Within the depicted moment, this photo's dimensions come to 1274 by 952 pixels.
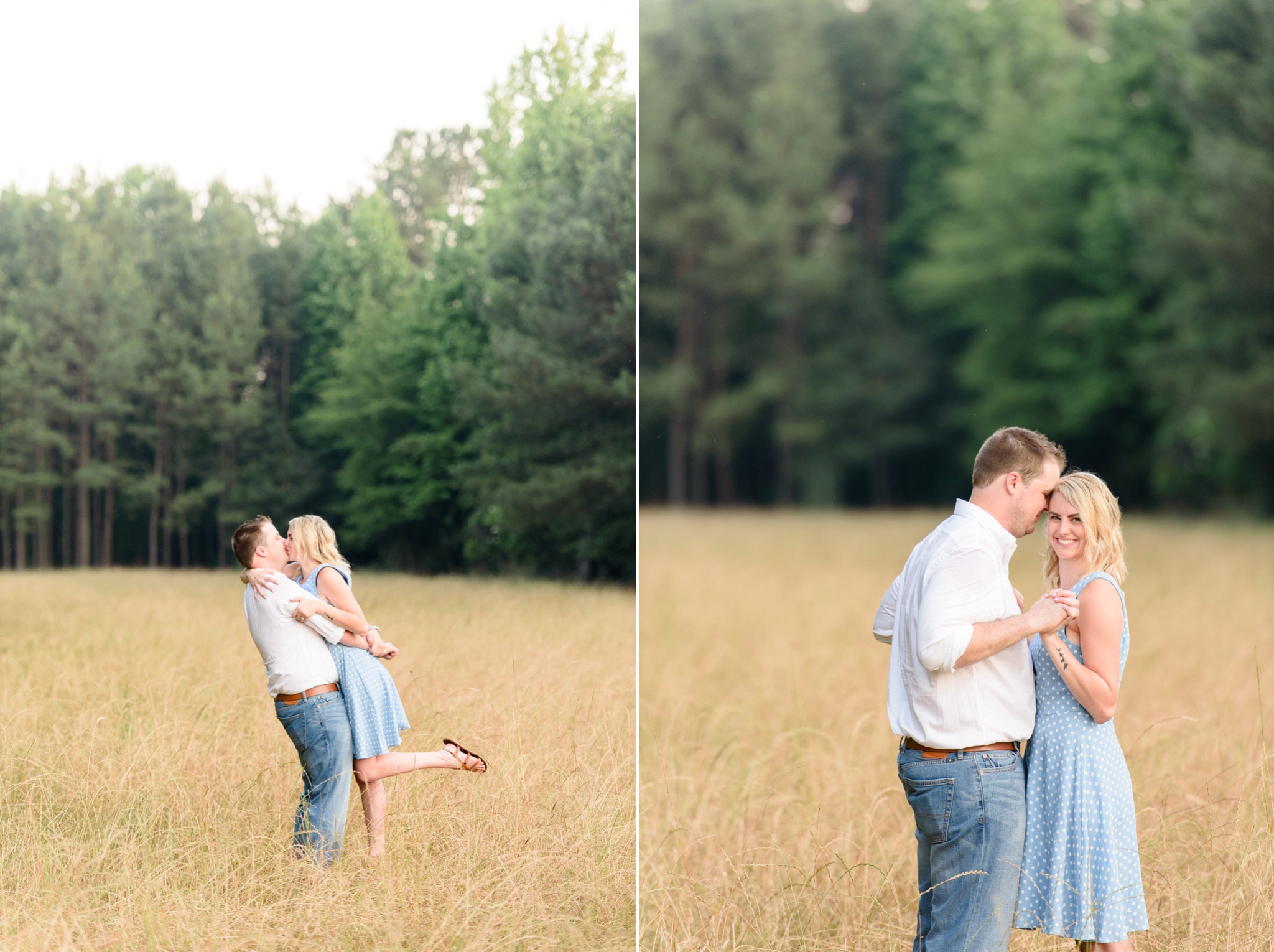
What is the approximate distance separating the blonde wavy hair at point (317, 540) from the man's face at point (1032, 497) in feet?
8.10

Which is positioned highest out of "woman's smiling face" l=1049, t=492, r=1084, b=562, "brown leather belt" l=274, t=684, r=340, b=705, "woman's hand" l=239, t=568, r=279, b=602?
"woman's smiling face" l=1049, t=492, r=1084, b=562

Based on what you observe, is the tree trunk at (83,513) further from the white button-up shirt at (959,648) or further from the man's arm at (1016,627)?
the man's arm at (1016,627)

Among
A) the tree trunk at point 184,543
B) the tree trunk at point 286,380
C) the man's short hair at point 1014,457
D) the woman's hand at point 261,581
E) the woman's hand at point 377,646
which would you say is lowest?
the woman's hand at point 377,646

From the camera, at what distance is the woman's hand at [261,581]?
12.9 feet

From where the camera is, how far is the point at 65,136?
505cm

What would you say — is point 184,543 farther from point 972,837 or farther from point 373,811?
point 972,837

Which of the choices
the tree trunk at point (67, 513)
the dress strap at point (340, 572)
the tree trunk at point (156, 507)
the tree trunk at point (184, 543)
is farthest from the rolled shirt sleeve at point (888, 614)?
the tree trunk at point (67, 513)

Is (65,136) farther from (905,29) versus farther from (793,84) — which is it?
(905,29)

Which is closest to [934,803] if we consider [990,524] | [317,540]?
[990,524]

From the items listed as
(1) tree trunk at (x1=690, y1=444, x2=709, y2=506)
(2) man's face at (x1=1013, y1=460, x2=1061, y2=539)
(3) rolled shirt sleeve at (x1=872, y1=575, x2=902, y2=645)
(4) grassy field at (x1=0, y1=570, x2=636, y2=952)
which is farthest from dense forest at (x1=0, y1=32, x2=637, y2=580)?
(1) tree trunk at (x1=690, y1=444, x2=709, y2=506)

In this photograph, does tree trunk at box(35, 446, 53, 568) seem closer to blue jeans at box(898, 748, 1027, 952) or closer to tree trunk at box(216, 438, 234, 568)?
tree trunk at box(216, 438, 234, 568)

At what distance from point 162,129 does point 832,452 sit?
2524cm

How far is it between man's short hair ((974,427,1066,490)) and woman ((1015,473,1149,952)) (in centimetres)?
10

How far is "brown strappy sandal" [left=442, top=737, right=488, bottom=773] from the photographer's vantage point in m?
4.55
